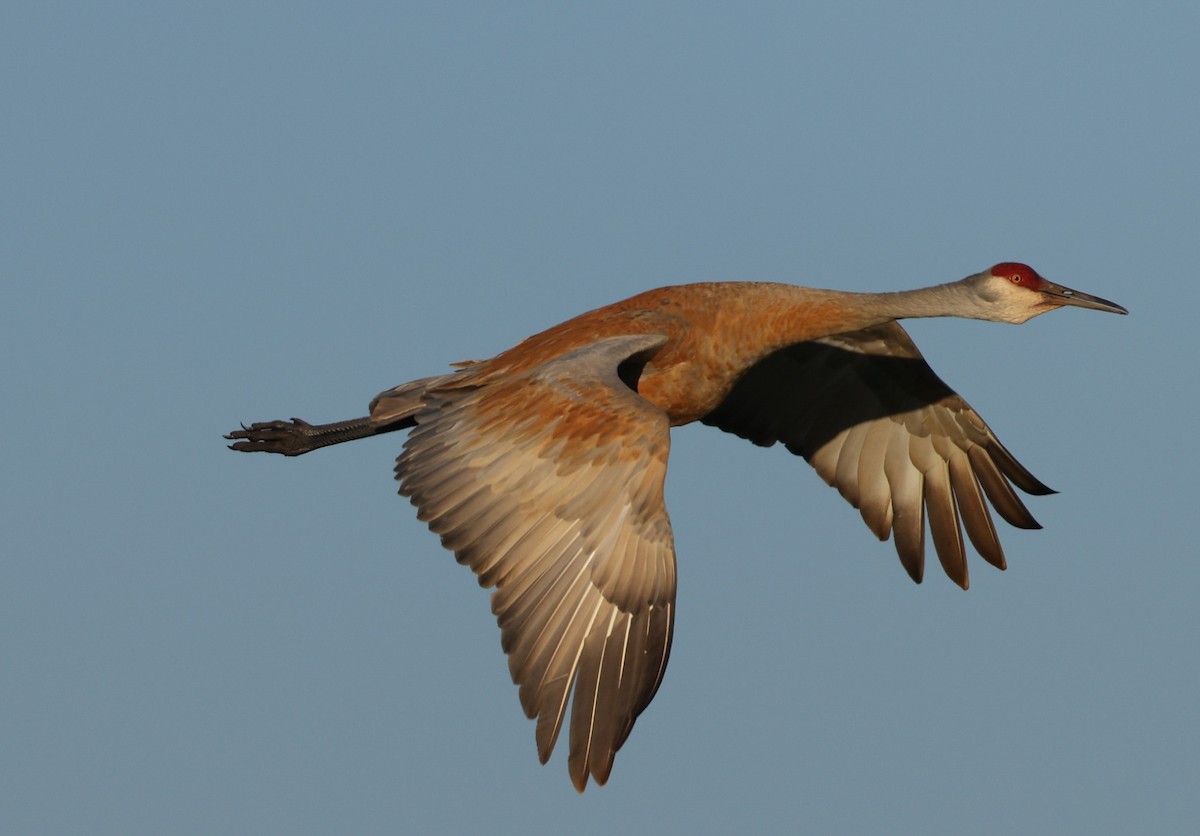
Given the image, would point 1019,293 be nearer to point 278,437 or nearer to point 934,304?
point 934,304

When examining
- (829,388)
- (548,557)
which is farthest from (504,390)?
(829,388)

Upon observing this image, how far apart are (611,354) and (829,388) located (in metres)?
2.44

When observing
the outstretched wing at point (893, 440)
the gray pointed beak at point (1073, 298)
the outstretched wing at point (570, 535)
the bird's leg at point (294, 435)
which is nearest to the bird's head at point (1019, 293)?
the gray pointed beak at point (1073, 298)

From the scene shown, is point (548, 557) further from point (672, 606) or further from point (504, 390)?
point (504, 390)

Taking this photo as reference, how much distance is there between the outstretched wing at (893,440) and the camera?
967 centimetres

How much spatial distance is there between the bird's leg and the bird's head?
3078 mm

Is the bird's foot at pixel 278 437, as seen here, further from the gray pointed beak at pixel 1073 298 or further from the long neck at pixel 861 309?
the gray pointed beak at pixel 1073 298

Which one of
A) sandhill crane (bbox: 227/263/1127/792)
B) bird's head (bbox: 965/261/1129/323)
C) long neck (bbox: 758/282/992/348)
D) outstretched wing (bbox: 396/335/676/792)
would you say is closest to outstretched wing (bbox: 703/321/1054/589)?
sandhill crane (bbox: 227/263/1127/792)

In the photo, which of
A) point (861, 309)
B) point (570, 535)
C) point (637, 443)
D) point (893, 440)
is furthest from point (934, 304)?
point (570, 535)

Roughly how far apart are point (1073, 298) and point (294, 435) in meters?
4.03

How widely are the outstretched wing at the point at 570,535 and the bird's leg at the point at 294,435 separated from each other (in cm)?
180

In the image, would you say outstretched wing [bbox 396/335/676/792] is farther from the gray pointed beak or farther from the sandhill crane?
the gray pointed beak

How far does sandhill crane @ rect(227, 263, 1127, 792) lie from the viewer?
261 inches

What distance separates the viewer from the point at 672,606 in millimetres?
6785
